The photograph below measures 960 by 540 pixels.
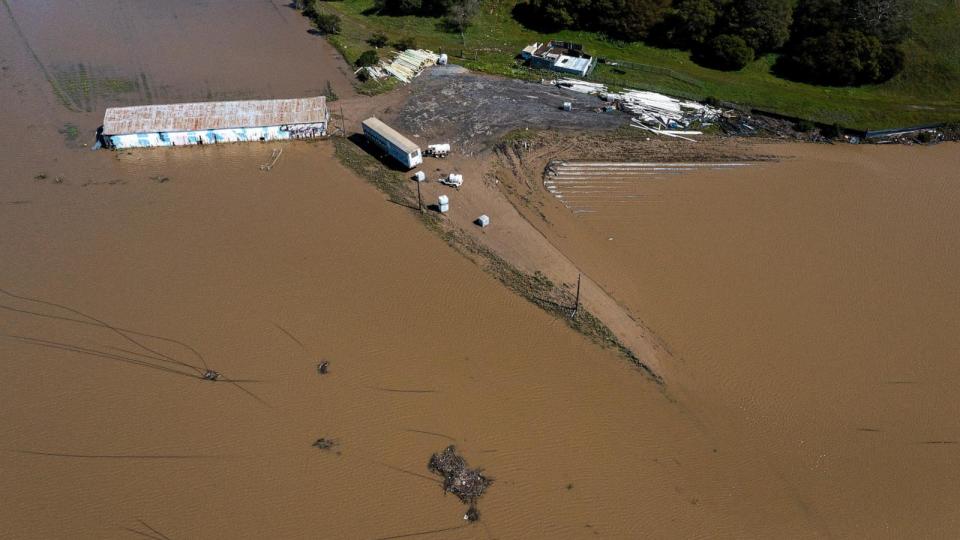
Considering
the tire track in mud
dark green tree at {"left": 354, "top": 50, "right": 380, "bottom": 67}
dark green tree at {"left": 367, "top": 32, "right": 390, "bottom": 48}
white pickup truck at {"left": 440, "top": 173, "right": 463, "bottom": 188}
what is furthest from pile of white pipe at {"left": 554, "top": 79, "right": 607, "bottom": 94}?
the tire track in mud

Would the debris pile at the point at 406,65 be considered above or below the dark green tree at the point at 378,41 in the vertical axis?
below

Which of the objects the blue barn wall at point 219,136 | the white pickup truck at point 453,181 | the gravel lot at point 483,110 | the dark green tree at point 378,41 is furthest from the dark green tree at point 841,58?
the blue barn wall at point 219,136

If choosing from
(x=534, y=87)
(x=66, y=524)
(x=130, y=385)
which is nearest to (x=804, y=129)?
(x=534, y=87)

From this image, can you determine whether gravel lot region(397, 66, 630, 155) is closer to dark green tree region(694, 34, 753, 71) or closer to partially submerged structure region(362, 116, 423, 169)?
partially submerged structure region(362, 116, 423, 169)

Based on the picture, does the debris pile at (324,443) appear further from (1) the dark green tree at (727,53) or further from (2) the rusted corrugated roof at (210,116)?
(1) the dark green tree at (727,53)

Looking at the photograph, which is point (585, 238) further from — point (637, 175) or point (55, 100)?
point (55, 100)

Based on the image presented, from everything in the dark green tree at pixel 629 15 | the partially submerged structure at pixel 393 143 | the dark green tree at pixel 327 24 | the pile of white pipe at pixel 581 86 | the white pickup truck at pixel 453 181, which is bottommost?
the white pickup truck at pixel 453 181

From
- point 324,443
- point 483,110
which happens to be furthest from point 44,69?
point 324,443

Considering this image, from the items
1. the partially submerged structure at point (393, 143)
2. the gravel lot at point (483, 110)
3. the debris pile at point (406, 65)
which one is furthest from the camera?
the debris pile at point (406, 65)
